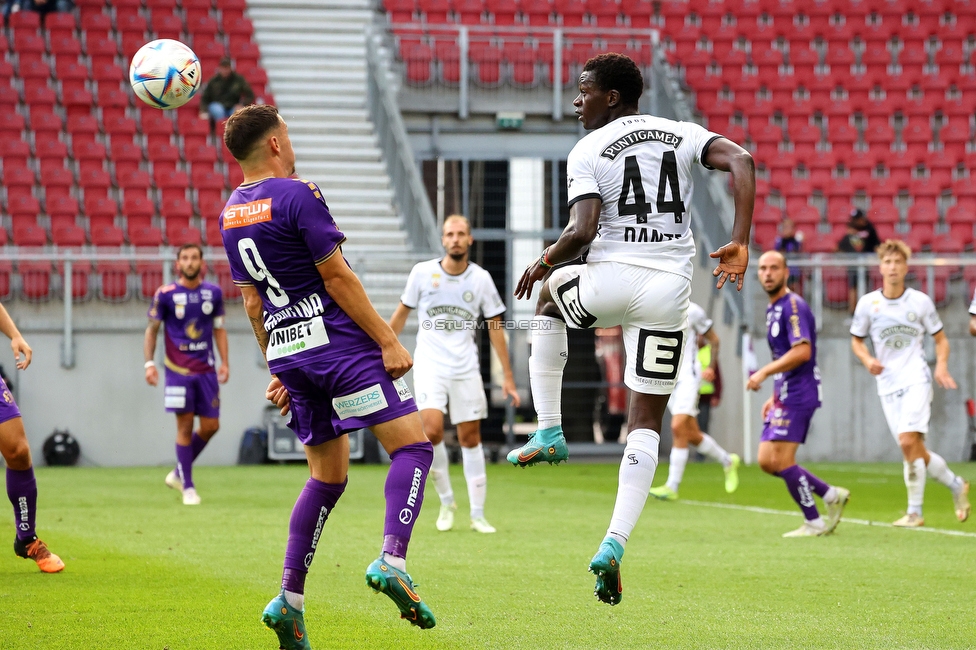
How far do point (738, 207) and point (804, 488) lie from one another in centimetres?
479

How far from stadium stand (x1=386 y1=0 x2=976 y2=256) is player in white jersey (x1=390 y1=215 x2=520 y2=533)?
35.0 feet

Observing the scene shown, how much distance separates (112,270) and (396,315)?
8.83 metres

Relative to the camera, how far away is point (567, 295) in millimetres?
5180

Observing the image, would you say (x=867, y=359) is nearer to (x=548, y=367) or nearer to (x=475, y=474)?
(x=475, y=474)

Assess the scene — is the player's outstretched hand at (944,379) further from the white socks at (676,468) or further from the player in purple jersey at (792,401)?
the white socks at (676,468)

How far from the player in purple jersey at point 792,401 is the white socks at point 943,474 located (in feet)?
4.03

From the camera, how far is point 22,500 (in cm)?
693

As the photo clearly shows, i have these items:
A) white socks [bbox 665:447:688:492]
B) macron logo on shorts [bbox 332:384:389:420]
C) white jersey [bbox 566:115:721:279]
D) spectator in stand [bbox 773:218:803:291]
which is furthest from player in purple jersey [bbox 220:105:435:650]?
spectator in stand [bbox 773:218:803:291]

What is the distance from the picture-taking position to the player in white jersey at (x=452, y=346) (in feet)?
31.9

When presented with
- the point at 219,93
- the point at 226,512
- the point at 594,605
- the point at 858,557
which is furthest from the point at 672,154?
the point at 219,93

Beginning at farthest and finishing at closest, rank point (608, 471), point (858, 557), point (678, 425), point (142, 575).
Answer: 1. point (608, 471)
2. point (678, 425)
3. point (858, 557)
4. point (142, 575)

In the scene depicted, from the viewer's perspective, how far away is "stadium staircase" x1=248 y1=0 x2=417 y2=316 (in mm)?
19172

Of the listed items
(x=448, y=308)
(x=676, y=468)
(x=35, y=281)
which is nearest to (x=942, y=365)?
(x=676, y=468)

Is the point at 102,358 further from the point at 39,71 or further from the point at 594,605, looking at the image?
the point at 594,605
